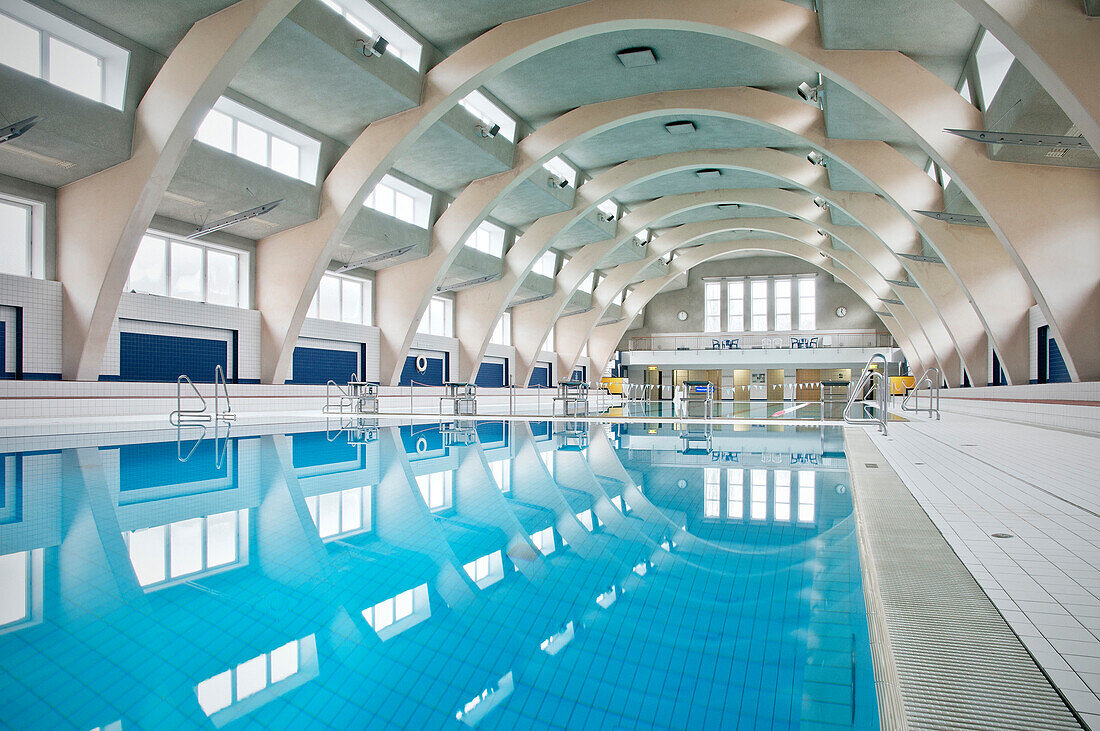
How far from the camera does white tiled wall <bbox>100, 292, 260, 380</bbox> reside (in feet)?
38.0

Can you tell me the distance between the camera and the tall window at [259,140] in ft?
37.4

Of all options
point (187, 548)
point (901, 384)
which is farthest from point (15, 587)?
point (901, 384)

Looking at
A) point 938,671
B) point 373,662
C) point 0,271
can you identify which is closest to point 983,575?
point 938,671

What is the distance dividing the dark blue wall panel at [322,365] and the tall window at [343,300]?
3.01 ft

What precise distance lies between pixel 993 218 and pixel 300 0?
10.6 metres

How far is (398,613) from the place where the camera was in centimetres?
219

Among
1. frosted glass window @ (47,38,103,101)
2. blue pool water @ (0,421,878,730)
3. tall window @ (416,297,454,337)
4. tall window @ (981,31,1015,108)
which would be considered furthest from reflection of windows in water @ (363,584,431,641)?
tall window @ (416,297,454,337)

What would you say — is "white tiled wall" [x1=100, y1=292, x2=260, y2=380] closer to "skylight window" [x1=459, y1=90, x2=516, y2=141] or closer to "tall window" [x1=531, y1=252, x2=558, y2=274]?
"skylight window" [x1=459, y1=90, x2=516, y2=141]

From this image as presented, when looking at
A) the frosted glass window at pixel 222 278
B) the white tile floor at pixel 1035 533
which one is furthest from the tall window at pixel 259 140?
the white tile floor at pixel 1035 533

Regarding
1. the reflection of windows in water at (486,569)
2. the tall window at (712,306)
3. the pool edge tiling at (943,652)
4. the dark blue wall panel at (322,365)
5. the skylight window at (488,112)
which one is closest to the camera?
the pool edge tiling at (943,652)

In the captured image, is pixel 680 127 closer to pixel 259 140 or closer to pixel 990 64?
pixel 990 64

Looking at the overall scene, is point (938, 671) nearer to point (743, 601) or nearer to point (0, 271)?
point (743, 601)

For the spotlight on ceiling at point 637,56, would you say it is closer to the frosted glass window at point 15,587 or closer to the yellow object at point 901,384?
the frosted glass window at point 15,587

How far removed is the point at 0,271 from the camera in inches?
392
